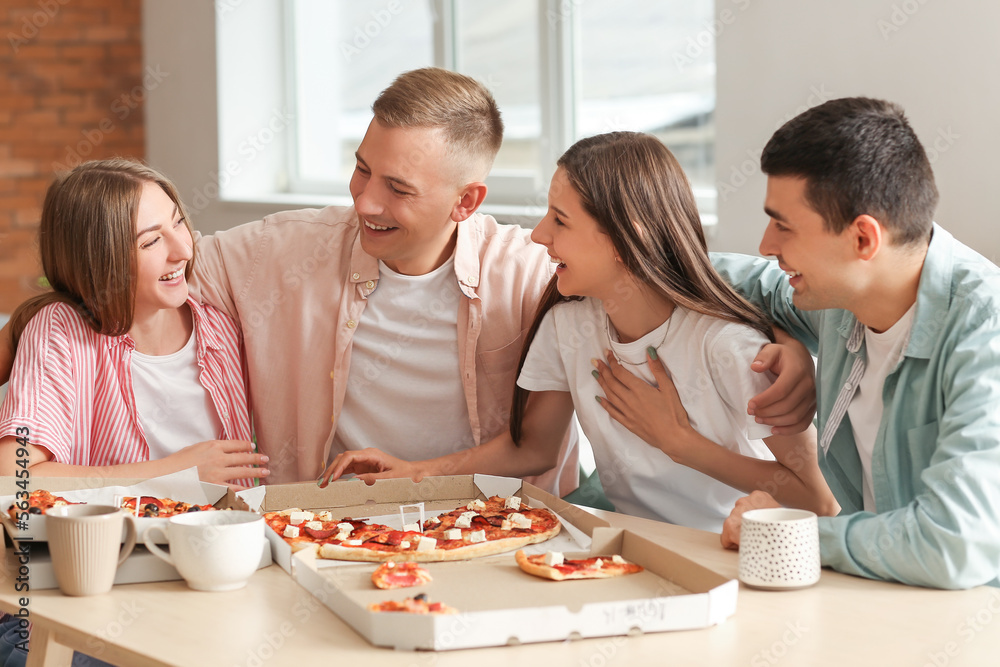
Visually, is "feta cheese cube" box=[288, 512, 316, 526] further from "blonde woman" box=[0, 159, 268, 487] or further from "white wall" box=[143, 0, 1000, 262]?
"white wall" box=[143, 0, 1000, 262]

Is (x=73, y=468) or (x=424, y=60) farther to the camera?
(x=424, y=60)

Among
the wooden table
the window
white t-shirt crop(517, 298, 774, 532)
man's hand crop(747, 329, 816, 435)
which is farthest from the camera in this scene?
the window

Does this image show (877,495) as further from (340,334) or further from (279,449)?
(279,449)

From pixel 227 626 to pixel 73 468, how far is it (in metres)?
0.72

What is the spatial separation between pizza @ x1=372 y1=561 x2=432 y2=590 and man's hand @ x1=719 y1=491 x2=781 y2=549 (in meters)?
0.42

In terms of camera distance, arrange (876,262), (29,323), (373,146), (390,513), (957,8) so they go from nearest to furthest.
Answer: (876,262), (390,513), (29,323), (373,146), (957,8)

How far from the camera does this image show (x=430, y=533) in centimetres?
144

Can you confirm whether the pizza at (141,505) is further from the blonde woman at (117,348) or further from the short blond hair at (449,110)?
the short blond hair at (449,110)

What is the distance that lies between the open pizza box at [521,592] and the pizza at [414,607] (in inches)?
1.2

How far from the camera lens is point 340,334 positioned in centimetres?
207

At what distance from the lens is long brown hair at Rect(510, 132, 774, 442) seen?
1.74 metres

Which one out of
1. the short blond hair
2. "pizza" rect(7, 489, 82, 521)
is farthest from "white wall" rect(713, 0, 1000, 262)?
"pizza" rect(7, 489, 82, 521)

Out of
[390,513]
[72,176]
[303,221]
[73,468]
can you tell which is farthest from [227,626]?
[303,221]

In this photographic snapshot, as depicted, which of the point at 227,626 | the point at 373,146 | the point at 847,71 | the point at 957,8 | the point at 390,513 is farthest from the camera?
the point at 847,71
